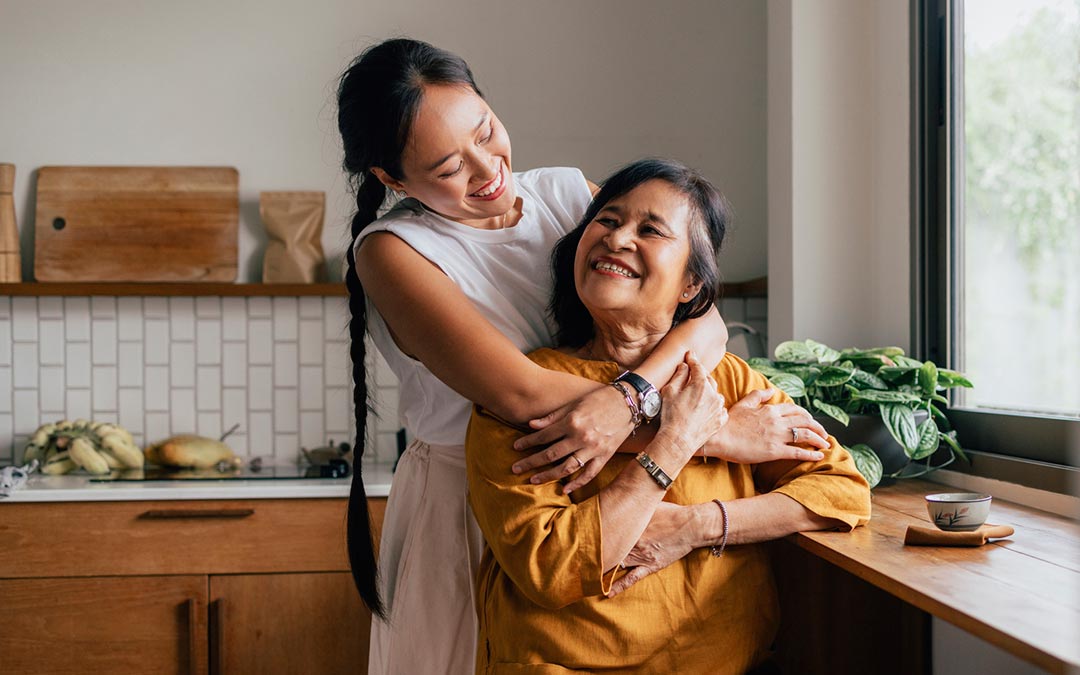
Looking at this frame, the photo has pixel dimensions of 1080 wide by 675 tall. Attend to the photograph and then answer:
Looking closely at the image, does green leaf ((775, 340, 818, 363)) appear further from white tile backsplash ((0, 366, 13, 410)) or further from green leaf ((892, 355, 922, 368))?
white tile backsplash ((0, 366, 13, 410))

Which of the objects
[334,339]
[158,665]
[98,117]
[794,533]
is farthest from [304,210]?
[794,533]

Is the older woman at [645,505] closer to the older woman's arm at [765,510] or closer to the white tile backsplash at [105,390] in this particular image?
the older woman's arm at [765,510]

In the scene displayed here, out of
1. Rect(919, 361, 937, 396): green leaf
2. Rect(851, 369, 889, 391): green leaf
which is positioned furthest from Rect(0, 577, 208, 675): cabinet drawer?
Rect(919, 361, 937, 396): green leaf

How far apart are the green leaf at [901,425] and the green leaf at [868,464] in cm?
6

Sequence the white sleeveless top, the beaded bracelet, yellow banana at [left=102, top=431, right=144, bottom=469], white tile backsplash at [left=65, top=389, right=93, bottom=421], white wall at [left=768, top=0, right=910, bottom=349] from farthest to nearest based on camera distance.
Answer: white tile backsplash at [left=65, top=389, right=93, bottom=421], yellow banana at [left=102, top=431, right=144, bottom=469], white wall at [left=768, top=0, right=910, bottom=349], the white sleeveless top, the beaded bracelet

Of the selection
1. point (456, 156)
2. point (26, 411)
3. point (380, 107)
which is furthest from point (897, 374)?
point (26, 411)

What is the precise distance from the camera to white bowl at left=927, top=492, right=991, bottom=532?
133cm

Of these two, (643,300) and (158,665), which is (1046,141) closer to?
(643,300)

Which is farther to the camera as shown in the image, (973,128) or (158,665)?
(158,665)

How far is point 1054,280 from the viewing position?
69.8 inches

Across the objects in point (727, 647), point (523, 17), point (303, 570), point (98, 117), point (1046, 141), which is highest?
point (523, 17)

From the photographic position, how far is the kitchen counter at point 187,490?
8.08 feet

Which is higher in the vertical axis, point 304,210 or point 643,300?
point 304,210

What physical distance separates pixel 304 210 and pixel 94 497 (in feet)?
3.49
